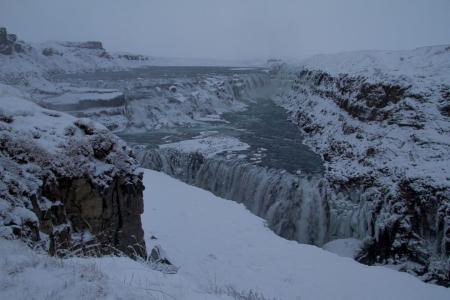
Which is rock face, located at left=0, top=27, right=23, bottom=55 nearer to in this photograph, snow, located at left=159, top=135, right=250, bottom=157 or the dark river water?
the dark river water

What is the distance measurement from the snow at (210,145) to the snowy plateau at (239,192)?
14 centimetres

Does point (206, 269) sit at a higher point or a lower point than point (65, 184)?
lower

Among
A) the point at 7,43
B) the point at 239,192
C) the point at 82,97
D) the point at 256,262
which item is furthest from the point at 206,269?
the point at 7,43

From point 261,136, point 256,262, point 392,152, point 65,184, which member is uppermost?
point 65,184

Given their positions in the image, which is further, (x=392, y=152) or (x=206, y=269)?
(x=392, y=152)

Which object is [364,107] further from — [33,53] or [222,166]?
[33,53]

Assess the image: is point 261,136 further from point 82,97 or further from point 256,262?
point 256,262

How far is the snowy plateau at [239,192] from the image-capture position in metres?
5.01

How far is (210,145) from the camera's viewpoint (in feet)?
61.6

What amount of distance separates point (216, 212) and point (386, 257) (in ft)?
16.8

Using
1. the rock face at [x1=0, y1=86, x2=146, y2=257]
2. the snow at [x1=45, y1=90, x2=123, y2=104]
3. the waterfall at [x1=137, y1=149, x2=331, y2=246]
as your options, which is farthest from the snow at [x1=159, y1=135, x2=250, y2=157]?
the rock face at [x1=0, y1=86, x2=146, y2=257]

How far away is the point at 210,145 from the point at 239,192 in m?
4.33

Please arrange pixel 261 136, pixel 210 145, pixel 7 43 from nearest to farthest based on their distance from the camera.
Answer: pixel 210 145 → pixel 261 136 → pixel 7 43

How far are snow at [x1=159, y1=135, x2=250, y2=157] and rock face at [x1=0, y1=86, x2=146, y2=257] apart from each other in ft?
34.0
